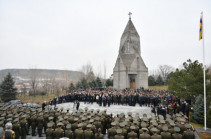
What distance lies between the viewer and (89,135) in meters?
7.50

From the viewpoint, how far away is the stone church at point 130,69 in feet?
105

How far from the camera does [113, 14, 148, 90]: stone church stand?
105ft

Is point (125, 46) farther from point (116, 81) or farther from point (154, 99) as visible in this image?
point (154, 99)

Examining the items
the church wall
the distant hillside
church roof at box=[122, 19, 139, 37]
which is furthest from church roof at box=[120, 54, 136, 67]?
the distant hillside

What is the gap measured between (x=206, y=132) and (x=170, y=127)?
17.6ft

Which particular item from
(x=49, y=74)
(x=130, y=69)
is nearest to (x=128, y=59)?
(x=130, y=69)

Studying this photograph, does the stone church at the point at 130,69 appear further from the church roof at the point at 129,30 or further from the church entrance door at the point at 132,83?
the church roof at the point at 129,30

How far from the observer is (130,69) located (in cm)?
3212

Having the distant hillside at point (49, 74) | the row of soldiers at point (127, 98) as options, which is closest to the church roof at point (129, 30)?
the row of soldiers at point (127, 98)

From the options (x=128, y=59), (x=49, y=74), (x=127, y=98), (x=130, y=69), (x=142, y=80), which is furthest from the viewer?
(x=49, y=74)

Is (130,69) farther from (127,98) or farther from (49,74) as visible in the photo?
(49,74)

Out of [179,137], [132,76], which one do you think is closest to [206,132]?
[179,137]

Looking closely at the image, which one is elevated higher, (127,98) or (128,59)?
(128,59)

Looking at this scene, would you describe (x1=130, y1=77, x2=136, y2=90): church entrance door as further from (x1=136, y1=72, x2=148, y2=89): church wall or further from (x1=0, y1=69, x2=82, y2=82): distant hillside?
(x1=0, y1=69, x2=82, y2=82): distant hillside
